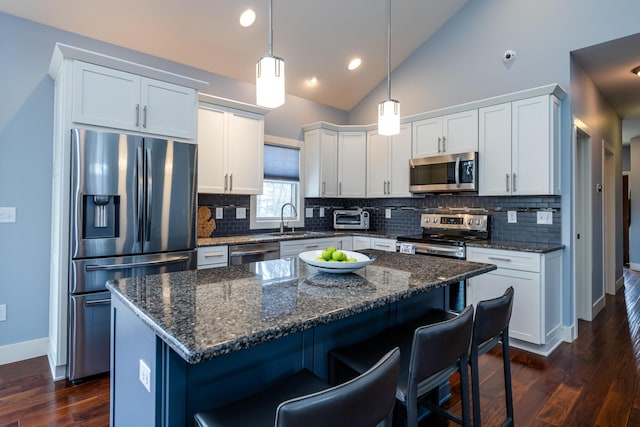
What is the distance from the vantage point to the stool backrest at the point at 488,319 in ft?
4.95

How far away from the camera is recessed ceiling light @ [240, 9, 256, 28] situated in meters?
3.31

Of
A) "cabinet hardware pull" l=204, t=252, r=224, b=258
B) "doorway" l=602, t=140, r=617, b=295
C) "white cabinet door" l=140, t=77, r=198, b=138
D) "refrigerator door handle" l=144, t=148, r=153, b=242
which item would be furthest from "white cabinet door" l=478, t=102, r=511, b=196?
"refrigerator door handle" l=144, t=148, r=153, b=242

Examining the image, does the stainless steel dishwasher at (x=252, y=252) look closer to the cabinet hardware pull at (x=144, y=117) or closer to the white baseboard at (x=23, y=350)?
the cabinet hardware pull at (x=144, y=117)

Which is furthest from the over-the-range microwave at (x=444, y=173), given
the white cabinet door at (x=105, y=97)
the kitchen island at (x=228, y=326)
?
the white cabinet door at (x=105, y=97)

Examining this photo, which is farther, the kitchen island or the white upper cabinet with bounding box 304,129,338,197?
the white upper cabinet with bounding box 304,129,338,197

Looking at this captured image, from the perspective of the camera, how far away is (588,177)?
12.4 ft

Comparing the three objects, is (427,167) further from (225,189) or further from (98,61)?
(98,61)

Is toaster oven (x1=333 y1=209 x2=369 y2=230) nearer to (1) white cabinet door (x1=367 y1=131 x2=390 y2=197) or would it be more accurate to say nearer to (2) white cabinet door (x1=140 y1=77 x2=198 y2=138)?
(1) white cabinet door (x1=367 y1=131 x2=390 y2=197)

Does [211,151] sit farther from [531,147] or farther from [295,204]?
[531,147]

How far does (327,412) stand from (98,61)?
285 cm

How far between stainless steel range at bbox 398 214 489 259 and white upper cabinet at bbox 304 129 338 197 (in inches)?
48.3

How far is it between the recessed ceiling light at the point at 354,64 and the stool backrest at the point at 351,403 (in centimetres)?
413

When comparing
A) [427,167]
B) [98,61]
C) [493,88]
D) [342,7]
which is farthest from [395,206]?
[98,61]

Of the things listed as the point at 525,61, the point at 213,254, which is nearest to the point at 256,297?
the point at 213,254
